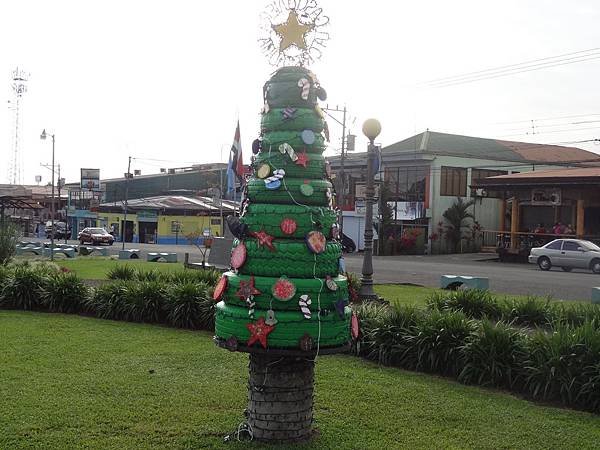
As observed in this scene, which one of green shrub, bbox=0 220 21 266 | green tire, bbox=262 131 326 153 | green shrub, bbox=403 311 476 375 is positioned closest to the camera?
green tire, bbox=262 131 326 153

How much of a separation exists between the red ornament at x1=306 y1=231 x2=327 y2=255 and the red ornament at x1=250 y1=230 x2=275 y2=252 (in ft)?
0.95

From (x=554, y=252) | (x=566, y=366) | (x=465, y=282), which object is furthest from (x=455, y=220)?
(x=566, y=366)

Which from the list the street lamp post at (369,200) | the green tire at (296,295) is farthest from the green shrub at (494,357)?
the street lamp post at (369,200)

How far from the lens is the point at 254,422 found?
18.6ft

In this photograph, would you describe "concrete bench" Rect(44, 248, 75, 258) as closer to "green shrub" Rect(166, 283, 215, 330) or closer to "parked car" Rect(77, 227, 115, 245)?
"parked car" Rect(77, 227, 115, 245)

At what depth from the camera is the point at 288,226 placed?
17.9 ft

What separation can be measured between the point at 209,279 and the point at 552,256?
19.8m

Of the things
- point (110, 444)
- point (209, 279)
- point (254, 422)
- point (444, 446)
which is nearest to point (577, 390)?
point (444, 446)

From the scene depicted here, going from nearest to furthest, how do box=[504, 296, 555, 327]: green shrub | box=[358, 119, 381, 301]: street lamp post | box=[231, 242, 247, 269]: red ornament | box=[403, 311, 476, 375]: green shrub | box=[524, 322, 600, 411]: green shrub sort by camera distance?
1. box=[231, 242, 247, 269]: red ornament
2. box=[524, 322, 600, 411]: green shrub
3. box=[403, 311, 476, 375]: green shrub
4. box=[504, 296, 555, 327]: green shrub
5. box=[358, 119, 381, 301]: street lamp post

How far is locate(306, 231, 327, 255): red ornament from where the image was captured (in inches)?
212

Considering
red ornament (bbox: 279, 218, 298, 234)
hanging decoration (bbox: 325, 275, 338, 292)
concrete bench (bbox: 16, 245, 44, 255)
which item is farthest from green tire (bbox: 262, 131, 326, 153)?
concrete bench (bbox: 16, 245, 44, 255)

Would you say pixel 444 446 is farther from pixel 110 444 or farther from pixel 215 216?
pixel 215 216

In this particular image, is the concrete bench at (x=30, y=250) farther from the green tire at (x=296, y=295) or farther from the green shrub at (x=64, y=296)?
the green tire at (x=296, y=295)

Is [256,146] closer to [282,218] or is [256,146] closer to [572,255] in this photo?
[282,218]
